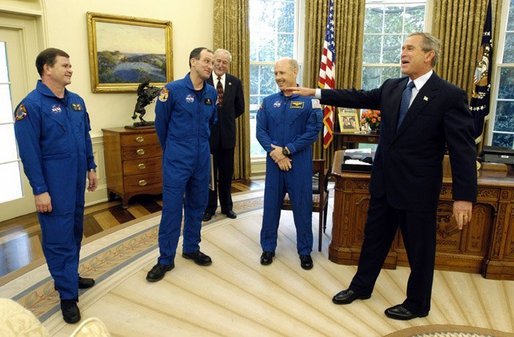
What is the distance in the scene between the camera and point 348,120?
5629 millimetres

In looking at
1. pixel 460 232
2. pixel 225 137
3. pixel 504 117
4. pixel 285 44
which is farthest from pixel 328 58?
pixel 460 232

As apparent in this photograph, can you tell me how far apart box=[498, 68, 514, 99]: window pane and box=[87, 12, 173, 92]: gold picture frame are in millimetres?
4546

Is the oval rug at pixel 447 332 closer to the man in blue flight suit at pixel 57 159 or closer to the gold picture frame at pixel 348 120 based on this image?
the man in blue flight suit at pixel 57 159

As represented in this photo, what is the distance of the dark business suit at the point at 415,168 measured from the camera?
2.03 metres

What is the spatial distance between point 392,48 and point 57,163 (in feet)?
16.9

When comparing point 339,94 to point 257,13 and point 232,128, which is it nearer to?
point 232,128

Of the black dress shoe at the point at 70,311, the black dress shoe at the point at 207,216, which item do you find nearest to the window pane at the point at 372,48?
the black dress shoe at the point at 207,216

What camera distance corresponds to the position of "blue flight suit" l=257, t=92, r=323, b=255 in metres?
2.81

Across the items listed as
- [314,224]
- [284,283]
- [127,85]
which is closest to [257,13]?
[127,85]

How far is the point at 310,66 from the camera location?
5.64m

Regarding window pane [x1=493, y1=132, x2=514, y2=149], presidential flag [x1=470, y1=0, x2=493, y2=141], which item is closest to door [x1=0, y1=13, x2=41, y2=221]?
presidential flag [x1=470, y1=0, x2=493, y2=141]

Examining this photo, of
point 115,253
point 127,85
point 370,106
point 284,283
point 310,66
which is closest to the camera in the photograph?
point 370,106

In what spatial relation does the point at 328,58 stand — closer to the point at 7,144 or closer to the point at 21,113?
the point at 7,144

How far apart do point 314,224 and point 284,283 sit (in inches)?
50.1
